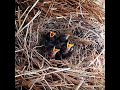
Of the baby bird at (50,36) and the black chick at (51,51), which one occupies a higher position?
the baby bird at (50,36)

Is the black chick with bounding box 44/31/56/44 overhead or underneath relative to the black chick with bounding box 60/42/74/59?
overhead

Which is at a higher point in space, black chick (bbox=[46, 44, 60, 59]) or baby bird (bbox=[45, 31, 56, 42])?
baby bird (bbox=[45, 31, 56, 42])

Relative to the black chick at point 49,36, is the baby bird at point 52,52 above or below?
below

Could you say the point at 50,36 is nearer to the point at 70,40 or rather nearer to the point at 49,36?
the point at 49,36

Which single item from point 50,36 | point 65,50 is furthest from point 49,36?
point 65,50

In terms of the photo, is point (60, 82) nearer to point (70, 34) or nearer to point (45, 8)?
point (70, 34)

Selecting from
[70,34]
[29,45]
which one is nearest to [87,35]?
[70,34]

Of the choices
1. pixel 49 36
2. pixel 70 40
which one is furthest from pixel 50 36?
pixel 70 40

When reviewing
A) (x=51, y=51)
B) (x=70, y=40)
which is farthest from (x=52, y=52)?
(x=70, y=40)
